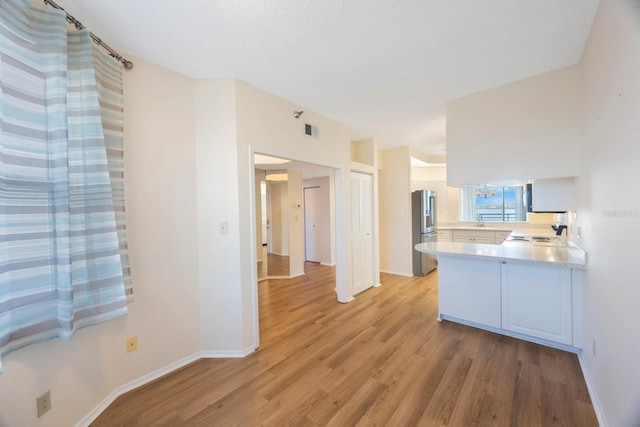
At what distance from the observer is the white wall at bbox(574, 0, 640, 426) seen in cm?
116

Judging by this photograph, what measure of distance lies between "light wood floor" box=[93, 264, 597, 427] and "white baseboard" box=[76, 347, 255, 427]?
5cm

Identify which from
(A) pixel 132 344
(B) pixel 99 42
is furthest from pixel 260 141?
(A) pixel 132 344

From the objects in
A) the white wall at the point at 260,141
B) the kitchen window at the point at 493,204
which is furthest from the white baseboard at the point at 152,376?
the kitchen window at the point at 493,204

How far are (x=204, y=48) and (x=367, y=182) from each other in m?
3.06

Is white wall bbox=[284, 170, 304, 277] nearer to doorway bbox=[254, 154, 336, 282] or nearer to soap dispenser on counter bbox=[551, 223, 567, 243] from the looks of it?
doorway bbox=[254, 154, 336, 282]

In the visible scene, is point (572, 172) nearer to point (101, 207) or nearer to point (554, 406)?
point (554, 406)

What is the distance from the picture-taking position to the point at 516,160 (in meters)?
2.62

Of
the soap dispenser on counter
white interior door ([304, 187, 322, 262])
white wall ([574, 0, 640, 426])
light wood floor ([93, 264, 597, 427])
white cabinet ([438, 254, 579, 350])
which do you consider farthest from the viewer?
white interior door ([304, 187, 322, 262])

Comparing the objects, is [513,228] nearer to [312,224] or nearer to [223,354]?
[312,224]

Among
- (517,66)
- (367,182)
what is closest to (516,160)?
(517,66)

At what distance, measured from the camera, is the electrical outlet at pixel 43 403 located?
1.40 meters

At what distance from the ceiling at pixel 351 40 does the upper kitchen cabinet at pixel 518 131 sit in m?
0.18

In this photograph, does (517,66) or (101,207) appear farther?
(517,66)

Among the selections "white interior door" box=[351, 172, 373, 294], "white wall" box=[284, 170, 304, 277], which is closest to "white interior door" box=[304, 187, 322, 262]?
"white wall" box=[284, 170, 304, 277]
